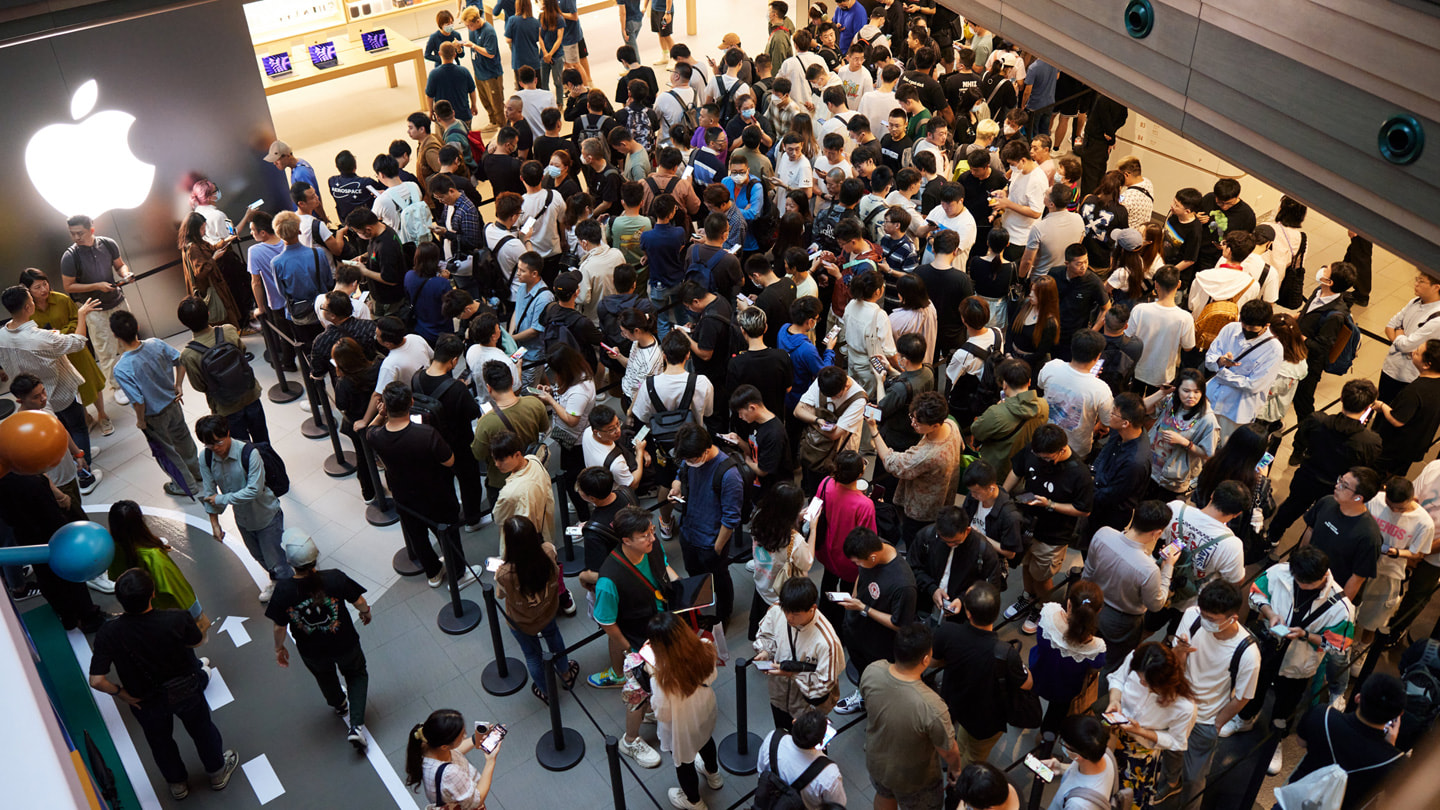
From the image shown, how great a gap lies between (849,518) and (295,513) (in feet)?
14.7

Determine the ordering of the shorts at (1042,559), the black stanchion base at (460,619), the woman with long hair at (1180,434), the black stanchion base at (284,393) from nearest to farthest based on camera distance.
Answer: the shorts at (1042,559)
the woman with long hair at (1180,434)
the black stanchion base at (460,619)
the black stanchion base at (284,393)

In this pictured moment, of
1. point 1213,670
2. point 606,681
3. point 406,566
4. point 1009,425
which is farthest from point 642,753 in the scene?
point 1213,670

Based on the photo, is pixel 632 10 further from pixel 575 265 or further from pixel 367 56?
pixel 575 265

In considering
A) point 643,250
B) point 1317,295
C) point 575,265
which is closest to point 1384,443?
point 1317,295

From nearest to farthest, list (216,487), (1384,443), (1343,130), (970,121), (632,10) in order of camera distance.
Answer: (1343,130) < (216,487) < (1384,443) < (970,121) < (632,10)

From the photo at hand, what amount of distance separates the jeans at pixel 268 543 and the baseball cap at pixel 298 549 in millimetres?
1395

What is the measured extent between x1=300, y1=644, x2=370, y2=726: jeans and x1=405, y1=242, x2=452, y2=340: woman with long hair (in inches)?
105

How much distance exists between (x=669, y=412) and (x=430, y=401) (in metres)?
1.52

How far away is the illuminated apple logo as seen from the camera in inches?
350

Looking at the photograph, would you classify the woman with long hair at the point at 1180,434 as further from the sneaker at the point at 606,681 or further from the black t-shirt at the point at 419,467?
the black t-shirt at the point at 419,467

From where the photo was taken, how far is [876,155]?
28.8 ft

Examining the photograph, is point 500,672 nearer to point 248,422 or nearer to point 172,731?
point 172,731

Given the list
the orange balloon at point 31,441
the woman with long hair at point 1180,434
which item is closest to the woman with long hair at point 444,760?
the orange balloon at point 31,441

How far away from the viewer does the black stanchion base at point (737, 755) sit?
18.5ft
